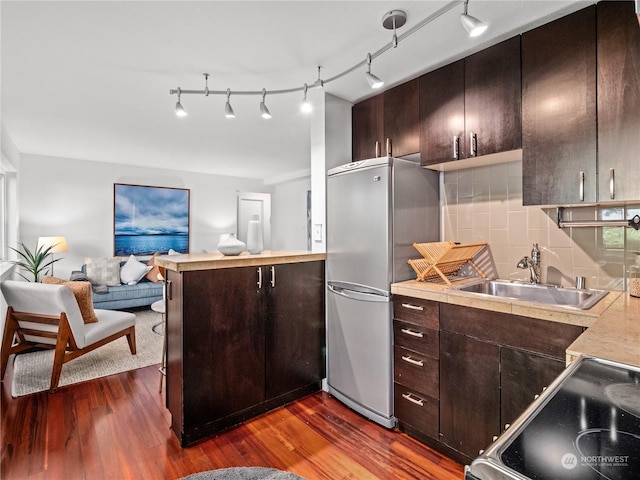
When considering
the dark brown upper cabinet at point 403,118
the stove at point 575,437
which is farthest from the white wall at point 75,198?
A: the stove at point 575,437

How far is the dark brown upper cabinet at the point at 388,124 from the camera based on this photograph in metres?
2.31

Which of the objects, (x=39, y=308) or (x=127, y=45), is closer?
(x=127, y=45)

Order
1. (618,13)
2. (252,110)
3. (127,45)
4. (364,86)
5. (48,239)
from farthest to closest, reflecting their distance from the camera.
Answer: (48,239)
(252,110)
(364,86)
(127,45)
(618,13)

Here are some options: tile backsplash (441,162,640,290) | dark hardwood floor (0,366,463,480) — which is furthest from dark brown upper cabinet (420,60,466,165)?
dark hardwood floor (0,366,463,480)

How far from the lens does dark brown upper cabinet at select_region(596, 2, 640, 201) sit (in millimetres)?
1432

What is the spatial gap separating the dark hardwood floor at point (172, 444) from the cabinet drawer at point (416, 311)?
2.36 ft

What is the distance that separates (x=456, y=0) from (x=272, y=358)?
2.31 meters

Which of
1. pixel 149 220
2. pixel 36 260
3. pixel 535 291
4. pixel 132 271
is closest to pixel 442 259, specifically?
pixel 535 291

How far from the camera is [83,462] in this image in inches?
69.4

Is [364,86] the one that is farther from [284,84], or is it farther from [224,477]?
[224,477]

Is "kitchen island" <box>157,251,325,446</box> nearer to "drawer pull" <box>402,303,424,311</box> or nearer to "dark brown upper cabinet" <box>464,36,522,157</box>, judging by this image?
"drawer pull" <box>402,303,424,311</box>

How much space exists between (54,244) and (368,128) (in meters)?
4.51

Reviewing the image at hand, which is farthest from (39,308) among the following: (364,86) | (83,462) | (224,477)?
(364,86)

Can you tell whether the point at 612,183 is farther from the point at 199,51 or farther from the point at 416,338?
the point at 199,51
